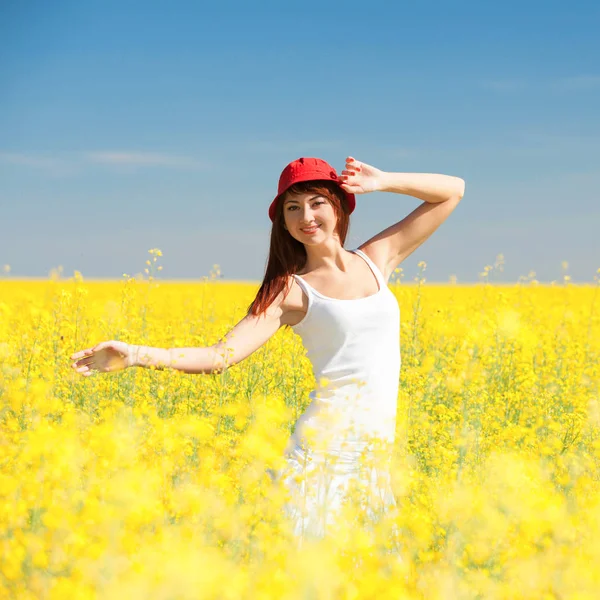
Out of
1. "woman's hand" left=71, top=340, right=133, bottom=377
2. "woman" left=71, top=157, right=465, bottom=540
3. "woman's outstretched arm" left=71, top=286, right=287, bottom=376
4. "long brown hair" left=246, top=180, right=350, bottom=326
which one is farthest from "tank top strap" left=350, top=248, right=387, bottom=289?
"woman's hand" left=71, top=340, right=133, bottom=377

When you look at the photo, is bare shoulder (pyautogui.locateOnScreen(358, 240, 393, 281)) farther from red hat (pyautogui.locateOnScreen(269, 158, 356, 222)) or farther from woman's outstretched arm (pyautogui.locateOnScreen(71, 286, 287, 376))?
woman's outstretched arm (pyautogui.locateOnScreen(71, 286, 287, 376))

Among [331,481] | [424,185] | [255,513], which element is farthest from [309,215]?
[255,513]

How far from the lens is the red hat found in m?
3.32

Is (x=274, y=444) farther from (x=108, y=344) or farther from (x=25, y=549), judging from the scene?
(x=25, y=549)

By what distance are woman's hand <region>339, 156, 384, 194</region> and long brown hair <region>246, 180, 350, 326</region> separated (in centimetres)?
7

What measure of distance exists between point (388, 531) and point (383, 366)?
2.81ft

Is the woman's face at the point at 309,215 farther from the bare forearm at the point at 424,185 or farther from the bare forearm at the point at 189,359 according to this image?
Answer: the bare forearm at the point at 189,359

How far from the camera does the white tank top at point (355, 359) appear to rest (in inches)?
127

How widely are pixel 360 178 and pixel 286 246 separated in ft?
1.51

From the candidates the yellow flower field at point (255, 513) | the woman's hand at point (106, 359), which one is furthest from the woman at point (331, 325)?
the yellow flower field at point (255, 513)

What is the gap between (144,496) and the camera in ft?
7.76

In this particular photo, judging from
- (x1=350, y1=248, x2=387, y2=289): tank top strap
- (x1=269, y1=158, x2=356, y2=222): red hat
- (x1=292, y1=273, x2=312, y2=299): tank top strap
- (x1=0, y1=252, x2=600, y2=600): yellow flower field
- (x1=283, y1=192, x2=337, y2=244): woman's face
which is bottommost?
(x1=0, y1=252, x2=600, y2=600): yellow flower field

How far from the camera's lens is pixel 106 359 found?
3.13m

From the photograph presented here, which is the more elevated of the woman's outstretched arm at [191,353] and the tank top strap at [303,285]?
the tank top strap at [303,285]
